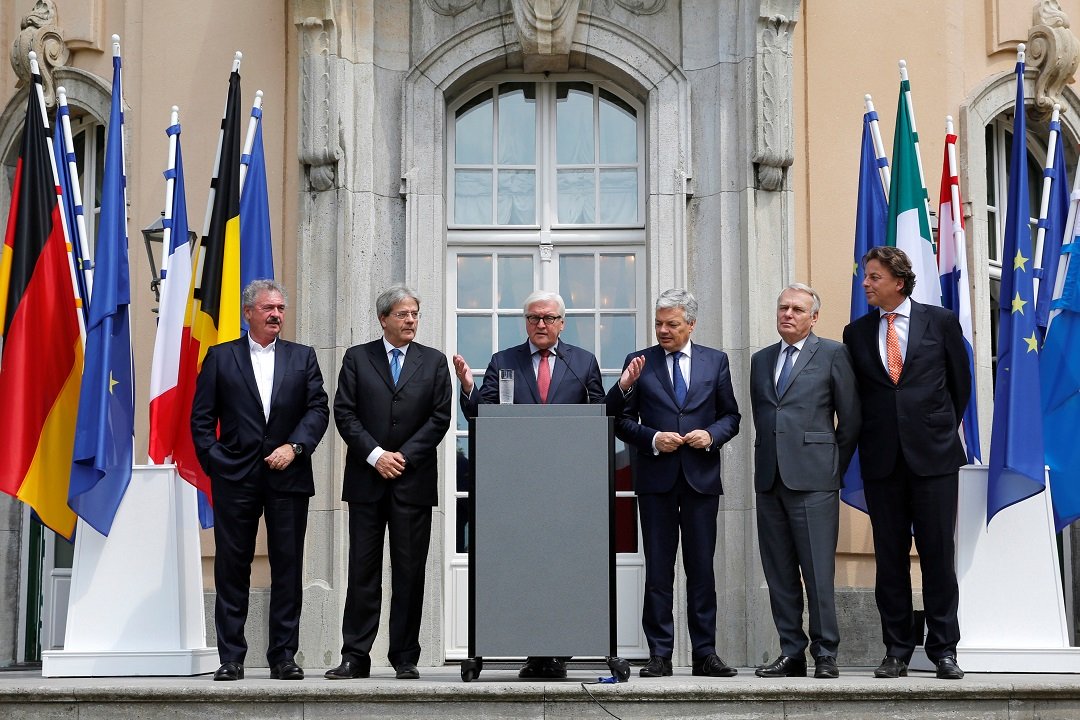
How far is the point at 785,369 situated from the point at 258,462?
2579 mm

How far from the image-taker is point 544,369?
7215 millimetres

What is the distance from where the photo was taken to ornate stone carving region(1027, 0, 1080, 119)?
9.84 meters

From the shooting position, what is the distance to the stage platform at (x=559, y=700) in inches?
246

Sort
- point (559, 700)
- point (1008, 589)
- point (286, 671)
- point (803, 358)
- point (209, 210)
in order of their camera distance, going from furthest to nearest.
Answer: point (209, 210) → point (1008, 589) → point (803, 358) → point (286, 671) → point (559, 700)

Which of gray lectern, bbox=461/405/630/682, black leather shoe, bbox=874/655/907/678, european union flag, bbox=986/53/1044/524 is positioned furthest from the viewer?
european union flag, bbox=986/53/1044/524

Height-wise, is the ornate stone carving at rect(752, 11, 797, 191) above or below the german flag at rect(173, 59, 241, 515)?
above

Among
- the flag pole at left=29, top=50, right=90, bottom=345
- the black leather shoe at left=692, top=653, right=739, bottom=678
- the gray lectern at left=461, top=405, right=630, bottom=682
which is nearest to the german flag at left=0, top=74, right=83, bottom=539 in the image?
the flag pole at left=29, top=50, right=90, bottom=345

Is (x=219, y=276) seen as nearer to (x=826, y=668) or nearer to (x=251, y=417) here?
(x=251, y=417)

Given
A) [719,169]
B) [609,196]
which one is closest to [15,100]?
[609,196]

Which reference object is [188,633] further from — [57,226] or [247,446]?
[57,226]

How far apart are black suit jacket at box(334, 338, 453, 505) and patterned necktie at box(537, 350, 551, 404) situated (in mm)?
460

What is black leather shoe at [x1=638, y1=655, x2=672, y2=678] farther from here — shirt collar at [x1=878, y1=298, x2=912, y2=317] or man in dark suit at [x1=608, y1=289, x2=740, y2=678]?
shirt collar at [x1=878, y1=298, x2=912, y2=317]

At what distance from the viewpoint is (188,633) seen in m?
7.61

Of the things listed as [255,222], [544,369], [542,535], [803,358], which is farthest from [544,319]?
[255,222]
